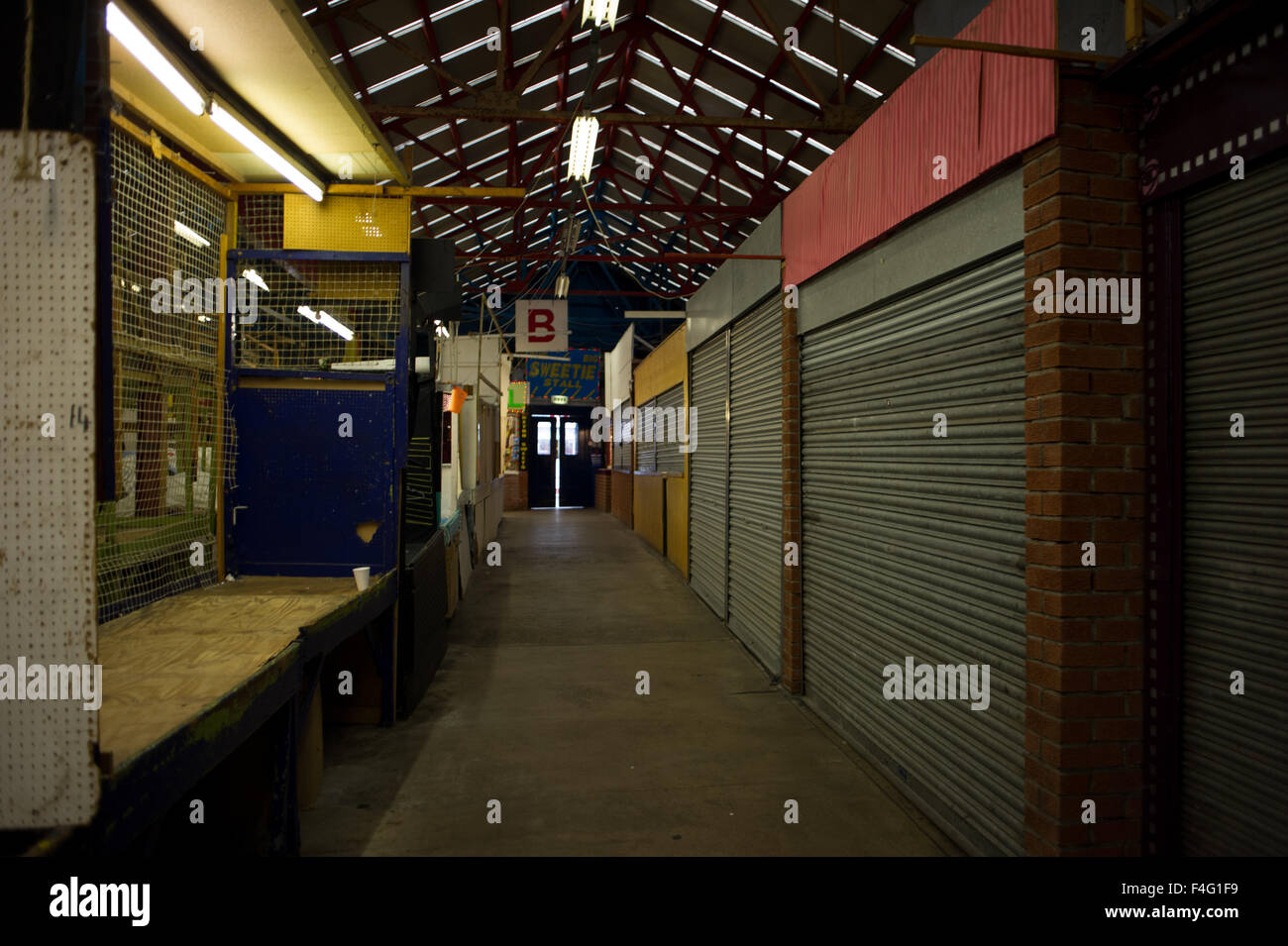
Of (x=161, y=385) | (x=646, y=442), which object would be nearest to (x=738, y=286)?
(x=161, y=385)

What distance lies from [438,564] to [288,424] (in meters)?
2.02

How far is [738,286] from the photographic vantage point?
689cm

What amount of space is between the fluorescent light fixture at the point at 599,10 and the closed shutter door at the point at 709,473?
304 centimetres

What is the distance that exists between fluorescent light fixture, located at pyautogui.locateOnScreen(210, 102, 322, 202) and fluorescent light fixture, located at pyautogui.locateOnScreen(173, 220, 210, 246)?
58 centimetres

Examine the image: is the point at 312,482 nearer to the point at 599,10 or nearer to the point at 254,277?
the point at 254,277

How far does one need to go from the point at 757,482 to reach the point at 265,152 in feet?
14.2

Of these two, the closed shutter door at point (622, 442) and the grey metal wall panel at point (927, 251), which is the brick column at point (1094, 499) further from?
the closed shutter door at point (622, 442)

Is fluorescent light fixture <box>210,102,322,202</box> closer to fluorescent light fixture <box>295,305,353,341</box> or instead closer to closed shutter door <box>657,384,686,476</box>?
fluorescent light fixture <box>295,305,353,341</box>

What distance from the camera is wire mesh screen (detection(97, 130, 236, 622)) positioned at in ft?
11.1

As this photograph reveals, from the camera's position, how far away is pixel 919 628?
365 cm

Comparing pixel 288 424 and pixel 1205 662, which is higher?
pixel 288 424

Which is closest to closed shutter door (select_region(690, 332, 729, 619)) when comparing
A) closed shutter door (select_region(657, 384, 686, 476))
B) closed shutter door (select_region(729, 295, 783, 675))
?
closed shutter door (select_region(729, 295, 783, 675))

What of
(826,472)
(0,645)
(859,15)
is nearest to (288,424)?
(0,645)

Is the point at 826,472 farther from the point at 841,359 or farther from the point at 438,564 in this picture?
the point at 438,564
